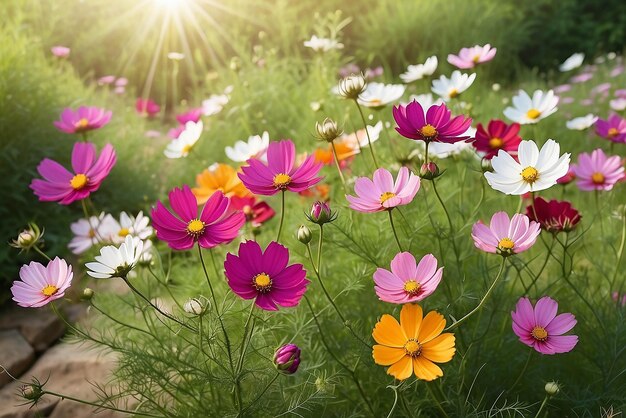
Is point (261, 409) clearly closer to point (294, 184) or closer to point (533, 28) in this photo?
point (294, 184)

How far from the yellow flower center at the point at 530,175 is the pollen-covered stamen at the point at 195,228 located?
54 centimetres

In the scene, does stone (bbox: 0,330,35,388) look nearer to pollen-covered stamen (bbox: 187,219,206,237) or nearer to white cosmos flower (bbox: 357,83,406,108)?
pollen-covered stamen (bbox: 187,219,206,237)

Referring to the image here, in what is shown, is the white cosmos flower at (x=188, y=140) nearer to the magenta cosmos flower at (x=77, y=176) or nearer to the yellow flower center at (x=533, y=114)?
the magenta cosmos flower at (x=77, y=176)

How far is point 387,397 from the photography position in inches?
53.1

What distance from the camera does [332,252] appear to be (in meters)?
1.65

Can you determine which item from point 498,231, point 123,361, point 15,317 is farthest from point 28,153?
point 498,231

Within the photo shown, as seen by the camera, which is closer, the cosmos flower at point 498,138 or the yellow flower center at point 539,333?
the yellow flower center at point 539,333

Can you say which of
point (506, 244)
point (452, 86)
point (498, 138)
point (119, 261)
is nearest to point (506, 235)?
point (506, 244)

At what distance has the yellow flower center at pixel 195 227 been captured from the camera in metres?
1.05

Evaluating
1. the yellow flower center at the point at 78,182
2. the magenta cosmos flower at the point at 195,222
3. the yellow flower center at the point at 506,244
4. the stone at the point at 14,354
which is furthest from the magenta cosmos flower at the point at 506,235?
the stone at the point at 14,354

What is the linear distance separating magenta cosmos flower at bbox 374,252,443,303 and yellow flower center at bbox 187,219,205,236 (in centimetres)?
29

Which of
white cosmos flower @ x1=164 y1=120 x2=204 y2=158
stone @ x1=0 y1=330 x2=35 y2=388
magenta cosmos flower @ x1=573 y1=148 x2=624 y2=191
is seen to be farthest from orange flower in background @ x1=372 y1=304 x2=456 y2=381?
stone @ x1=0 y1=330 x2=35 y2=388

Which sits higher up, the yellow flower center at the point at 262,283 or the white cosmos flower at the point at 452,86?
the yellow flower center at the point at 262,283

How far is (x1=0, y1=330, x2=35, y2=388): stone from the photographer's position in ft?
6.02
